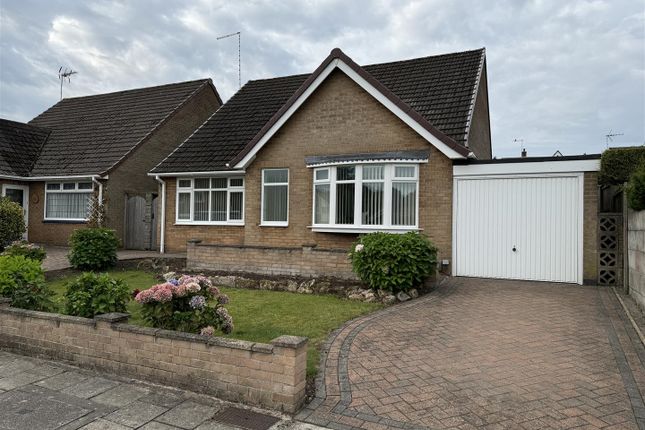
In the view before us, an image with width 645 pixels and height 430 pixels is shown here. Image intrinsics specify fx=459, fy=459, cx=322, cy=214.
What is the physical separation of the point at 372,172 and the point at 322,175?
1.61m

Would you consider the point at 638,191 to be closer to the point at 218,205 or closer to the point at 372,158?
the point at 372,158

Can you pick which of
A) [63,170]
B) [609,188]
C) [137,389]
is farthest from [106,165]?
[609,188]

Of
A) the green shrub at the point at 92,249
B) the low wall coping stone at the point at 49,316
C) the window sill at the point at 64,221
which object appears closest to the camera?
the low wall coping stone at the point at 49,316

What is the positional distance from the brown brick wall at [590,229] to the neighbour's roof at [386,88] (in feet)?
9.94

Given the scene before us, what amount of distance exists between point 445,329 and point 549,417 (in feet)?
9.52

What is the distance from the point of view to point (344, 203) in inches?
519

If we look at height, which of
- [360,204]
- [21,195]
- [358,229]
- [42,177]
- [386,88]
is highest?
[386,88]

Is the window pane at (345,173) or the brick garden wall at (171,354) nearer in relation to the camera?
the brick garden wall at (171,354)

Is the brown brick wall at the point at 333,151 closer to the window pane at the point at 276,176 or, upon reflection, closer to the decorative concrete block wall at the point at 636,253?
the window pane at the point at 276,176

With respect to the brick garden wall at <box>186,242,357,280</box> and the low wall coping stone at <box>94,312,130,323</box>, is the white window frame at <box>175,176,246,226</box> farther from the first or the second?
the low wall coping stone at <box>94,312,130,323</box>

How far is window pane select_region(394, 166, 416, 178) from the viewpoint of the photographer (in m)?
12.5

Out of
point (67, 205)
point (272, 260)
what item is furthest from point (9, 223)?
point (272, 260)

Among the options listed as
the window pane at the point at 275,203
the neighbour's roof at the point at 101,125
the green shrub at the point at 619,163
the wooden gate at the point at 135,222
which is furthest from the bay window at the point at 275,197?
the green shrub at the point at 619,163

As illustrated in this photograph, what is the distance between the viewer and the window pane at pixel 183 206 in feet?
56.9
